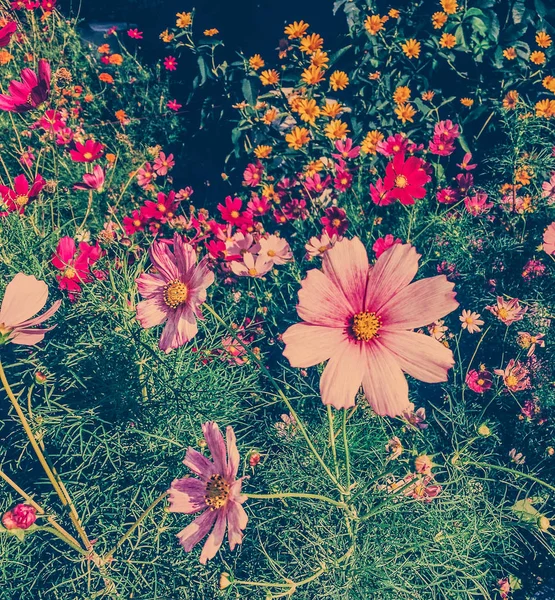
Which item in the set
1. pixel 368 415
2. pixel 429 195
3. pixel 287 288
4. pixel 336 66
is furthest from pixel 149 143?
pixel 368 415

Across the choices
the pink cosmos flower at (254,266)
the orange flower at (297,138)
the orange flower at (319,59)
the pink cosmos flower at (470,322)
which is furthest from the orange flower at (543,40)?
the pink cosmos flower at (254,266)

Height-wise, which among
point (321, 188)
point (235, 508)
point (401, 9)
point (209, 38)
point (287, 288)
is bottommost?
point (287, 288)

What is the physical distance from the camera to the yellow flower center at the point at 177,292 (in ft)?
2.61

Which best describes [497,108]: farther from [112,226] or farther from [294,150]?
[112,226]

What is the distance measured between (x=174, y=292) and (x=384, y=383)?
1.32 feet

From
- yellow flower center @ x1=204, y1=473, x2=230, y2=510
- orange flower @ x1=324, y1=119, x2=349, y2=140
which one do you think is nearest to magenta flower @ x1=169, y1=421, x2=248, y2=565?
yellow flower center @ x1=204, y1=473, x2=230, y2=510

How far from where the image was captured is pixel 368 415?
126cm

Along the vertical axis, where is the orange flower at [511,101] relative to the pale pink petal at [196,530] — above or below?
above

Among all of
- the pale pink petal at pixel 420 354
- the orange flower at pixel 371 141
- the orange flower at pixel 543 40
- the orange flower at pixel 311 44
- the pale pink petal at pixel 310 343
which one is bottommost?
the pale pink petal at pixel 310 343

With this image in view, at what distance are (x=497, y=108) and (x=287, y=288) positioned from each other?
3.17ft

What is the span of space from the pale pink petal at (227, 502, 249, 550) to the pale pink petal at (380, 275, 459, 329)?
34 cm

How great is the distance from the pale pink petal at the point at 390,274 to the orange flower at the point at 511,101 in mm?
1170

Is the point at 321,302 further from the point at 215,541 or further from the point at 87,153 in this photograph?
the point at 87,153

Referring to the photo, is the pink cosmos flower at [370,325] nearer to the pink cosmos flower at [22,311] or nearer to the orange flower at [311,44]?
the pink cosmos flower at [22,311]
